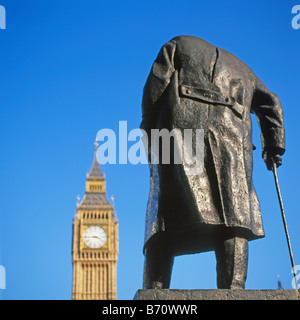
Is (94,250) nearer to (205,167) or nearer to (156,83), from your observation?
(156,83)

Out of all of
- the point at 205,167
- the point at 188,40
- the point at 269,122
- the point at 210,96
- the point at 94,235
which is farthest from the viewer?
the point at 94,235

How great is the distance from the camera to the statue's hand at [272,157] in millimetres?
5504

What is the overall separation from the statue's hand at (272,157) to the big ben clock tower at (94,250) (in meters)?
70.1

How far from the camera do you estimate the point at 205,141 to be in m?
5.05

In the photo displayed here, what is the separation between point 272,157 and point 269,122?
12.4 inches

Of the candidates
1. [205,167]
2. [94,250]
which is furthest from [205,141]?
[94,250]

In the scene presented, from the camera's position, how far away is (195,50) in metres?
5.36

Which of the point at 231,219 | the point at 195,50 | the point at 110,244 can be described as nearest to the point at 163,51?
the point at 195,50

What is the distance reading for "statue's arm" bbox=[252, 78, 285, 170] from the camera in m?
5.53

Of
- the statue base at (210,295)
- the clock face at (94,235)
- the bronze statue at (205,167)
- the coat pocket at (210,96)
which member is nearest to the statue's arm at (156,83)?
the bronze statue at (205,167)

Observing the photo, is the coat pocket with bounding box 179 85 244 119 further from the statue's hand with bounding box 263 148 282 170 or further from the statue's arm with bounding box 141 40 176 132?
the statue's hand with bounding box 263 148 282 170

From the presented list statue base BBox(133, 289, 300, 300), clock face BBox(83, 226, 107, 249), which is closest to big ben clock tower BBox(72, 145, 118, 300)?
clock face BBox(83, 226, 107, 249)

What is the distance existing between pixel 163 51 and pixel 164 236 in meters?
1.54

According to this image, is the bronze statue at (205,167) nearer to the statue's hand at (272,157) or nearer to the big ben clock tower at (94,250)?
the statue's hand at (272,157)
